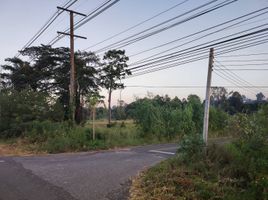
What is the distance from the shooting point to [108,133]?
20.3 metres

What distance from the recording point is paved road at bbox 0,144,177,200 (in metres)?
7.18

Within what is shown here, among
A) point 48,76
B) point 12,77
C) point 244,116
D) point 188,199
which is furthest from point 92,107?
point 12,77

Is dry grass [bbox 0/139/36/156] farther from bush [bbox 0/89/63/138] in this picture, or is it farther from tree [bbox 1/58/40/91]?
tree [bbox 1/58/40/91]

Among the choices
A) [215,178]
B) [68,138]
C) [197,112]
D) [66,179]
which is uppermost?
[197,112]

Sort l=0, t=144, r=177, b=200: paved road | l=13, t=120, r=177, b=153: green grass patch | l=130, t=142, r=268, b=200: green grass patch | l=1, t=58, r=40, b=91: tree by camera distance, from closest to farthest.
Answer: l=130, t=142, r=268, b=200: green grass patch < l=0, t=144, r=177, b=200: paved road < l=13, t=120, r=177, b=153: green grass patch < l=1, t=58, r=40, b=91: tree

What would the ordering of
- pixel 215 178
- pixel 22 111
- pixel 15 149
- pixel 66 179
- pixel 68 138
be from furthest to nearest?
pixel 22 111
pixel 68 138
pixel 15 149
pixel 66 179
pixel 215 178

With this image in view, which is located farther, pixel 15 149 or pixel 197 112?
pixel 197 112

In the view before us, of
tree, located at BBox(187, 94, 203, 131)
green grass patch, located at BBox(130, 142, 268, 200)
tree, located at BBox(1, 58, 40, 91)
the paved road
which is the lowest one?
the paved road

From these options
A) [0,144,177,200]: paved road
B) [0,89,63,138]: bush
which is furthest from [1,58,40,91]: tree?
[0,144,177,200]: paved road

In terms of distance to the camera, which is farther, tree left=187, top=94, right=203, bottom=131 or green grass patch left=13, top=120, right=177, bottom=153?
tree left=187, top=94, right=203, bottom=131

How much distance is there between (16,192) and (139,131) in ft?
53.8

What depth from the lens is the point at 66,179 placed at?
8844 millimetres

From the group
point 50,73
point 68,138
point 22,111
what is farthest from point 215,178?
point 50,73

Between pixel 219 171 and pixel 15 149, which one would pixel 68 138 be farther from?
pixel 219 171
